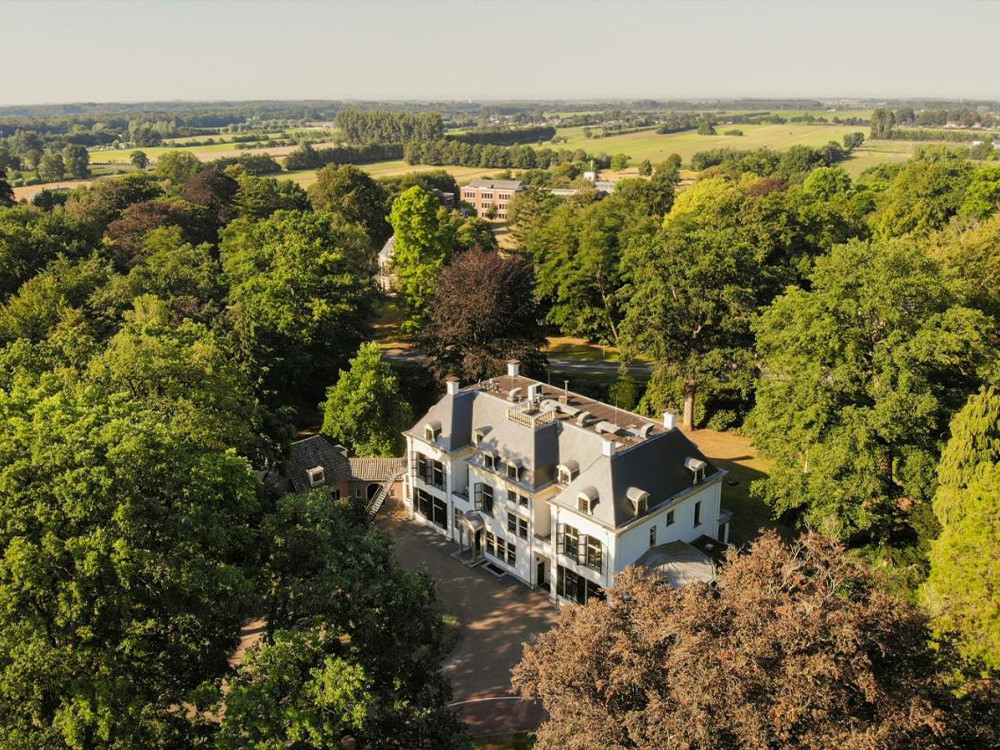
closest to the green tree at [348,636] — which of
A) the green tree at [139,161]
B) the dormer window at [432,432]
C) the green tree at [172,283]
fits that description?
the dormer window at [432,432]

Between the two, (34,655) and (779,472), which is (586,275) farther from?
(34,655)

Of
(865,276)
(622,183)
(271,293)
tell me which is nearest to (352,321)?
(271,293)

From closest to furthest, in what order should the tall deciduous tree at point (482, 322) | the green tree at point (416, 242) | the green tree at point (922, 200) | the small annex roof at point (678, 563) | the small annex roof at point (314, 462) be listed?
the small annex roof at point (678, 563) → the small annex roof at point (314, 462) → the tall deciduous tree at point (482, 322) → the green tree at point (416, 242) → the green tree at point (922, 200)

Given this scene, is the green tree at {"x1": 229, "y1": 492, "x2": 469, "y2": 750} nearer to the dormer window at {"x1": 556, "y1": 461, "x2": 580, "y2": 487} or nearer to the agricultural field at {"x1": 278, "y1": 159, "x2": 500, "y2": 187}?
the dormer window at {"x1": 556, "y1": 461, "x2": 580, "y2": 487}

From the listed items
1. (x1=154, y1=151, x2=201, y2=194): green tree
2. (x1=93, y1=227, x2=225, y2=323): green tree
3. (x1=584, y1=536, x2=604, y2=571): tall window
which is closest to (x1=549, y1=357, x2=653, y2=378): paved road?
(x1=93, y1=227, x2=225, y2=323): green tree

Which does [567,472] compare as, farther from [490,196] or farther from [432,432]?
[490,196]

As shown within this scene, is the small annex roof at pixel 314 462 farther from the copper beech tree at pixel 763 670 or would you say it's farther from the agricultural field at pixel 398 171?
the agricultural field at pixel 398 171

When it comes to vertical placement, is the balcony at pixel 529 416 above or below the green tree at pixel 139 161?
below
